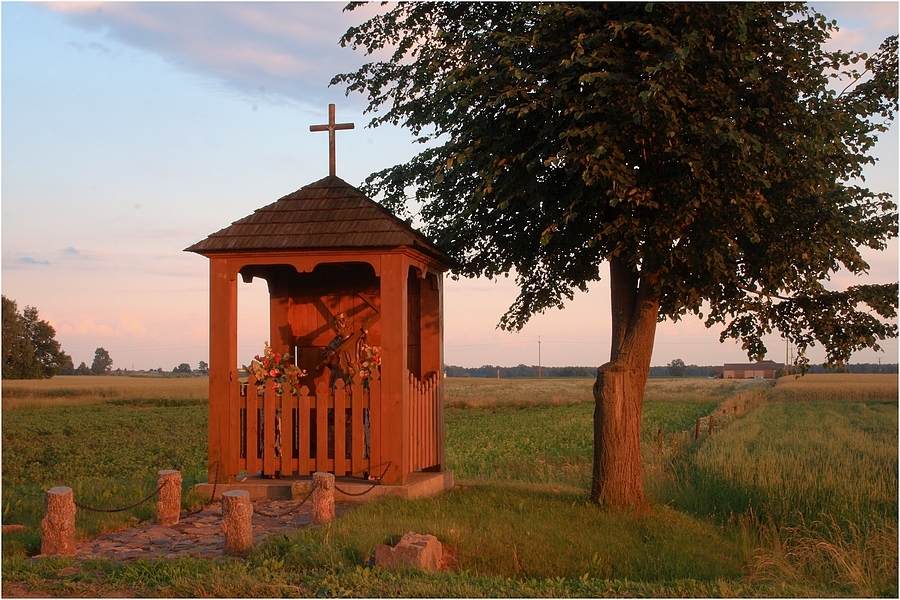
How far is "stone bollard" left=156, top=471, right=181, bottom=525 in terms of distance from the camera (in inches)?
371

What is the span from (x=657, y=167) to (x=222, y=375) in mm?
6158

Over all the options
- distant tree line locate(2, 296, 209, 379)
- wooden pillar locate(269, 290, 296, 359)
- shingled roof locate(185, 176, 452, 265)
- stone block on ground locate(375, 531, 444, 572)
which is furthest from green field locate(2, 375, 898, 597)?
distant tree line locate(2, 296, 209, 379)

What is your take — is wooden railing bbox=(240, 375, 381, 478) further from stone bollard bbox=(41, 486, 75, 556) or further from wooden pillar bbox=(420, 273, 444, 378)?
stone bollard bbox=(41, 486, 75, 556)

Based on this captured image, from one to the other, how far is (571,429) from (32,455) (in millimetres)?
16950

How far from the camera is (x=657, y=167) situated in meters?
10.9

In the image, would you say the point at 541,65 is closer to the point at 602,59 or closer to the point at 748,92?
the point at 602,59

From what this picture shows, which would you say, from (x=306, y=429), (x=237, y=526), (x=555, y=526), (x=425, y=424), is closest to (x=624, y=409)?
(x=555, y=526)

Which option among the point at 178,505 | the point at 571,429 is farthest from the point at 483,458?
the point at 178,505

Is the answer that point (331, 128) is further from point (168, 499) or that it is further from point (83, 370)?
point (83, 370)

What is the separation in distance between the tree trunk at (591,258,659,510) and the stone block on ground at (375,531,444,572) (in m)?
4.16

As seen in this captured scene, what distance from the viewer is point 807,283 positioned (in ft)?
36.7

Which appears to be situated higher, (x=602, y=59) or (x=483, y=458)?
(x=602, y=59)

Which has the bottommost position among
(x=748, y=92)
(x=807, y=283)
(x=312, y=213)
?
(x=807, y=283)

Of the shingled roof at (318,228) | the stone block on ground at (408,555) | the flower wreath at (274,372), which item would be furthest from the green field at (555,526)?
the shingled roof at (318,228)
